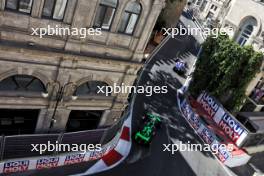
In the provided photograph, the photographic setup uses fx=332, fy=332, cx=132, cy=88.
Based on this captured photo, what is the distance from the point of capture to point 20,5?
18.2 m

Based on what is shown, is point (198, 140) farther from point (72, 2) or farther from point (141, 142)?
point (72, 2)

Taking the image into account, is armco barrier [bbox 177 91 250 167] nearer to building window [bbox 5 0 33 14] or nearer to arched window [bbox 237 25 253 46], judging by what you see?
arched window [bbox 237 25 253 46]

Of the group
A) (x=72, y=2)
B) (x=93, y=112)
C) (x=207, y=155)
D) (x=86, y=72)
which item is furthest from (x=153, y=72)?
(x=72, y=2)

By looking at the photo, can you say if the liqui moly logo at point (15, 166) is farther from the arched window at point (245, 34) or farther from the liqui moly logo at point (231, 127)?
the arched window at point (245, 34)

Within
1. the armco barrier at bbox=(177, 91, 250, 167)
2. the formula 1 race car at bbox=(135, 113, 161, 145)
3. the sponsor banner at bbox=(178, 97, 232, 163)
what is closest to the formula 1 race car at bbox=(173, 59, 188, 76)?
the sponsor banner at bbox=(178, 97, 232, 163)

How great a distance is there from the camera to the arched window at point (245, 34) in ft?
122

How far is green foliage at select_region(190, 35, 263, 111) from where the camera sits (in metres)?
33.2

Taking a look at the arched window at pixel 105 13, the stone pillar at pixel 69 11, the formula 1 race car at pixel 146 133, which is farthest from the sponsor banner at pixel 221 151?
the stone pillar at pixel 69 11

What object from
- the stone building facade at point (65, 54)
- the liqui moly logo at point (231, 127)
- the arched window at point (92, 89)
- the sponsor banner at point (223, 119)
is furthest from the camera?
the liqui moly logo at point (231, 127)

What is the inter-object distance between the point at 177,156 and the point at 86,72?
1149 centimetres

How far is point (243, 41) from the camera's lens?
124ft

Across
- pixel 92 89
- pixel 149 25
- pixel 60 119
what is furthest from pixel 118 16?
pixel 60 119

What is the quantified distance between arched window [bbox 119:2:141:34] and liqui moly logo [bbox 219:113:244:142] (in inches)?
641

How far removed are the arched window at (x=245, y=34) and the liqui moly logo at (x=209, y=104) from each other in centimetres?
764
